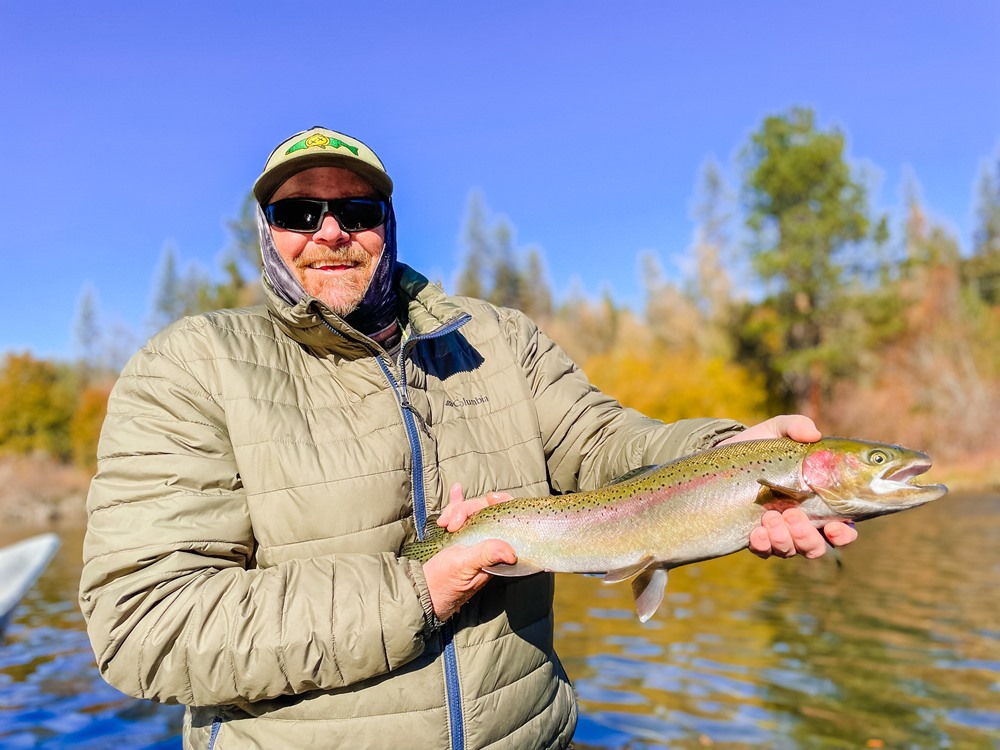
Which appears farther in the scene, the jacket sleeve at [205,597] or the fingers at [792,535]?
the fingers at [792,535]

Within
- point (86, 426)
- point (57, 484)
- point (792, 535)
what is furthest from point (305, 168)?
A: point (86, 426)

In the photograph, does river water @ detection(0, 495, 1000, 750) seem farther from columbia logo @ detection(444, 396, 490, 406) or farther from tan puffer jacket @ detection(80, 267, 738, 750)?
columbia logo @ detection(444, 396, 490, 406)

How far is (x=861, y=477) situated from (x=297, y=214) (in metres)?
2.45

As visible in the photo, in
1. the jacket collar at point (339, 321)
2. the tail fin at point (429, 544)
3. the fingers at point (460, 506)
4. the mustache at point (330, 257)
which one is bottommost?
the tail fin at point (429, 544)

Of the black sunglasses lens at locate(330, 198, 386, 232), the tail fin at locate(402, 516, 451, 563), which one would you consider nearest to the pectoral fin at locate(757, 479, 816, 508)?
the tail fin at locate(402, 516, 451, 563)

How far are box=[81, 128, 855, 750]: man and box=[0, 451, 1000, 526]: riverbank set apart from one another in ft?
81.1

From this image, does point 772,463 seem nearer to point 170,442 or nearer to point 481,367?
point 481,367

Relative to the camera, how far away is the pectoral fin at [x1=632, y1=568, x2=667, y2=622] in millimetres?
3184

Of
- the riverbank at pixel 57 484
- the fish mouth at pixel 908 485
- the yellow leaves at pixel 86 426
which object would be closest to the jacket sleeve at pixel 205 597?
the fish mouth at pixel 908 485

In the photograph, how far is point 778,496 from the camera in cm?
313

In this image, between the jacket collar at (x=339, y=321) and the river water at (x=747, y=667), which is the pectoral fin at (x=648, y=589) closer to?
the jacket collar at (x=339, y=321)

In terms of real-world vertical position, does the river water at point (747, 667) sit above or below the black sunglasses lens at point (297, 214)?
below

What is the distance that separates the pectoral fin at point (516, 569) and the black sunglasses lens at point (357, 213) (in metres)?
1.44

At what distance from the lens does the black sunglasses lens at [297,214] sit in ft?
10.4
